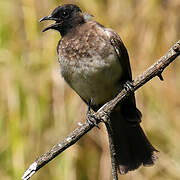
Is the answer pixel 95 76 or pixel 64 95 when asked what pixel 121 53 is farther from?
pixel 64 95

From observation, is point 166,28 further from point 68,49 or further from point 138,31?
point 68,49

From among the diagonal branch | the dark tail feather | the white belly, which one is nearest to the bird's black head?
the white belly

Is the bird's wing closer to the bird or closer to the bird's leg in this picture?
the bird

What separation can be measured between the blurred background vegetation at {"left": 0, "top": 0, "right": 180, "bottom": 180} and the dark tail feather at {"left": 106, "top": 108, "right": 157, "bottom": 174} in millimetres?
439

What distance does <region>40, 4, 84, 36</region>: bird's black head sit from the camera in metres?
4.60

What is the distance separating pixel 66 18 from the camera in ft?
15.3

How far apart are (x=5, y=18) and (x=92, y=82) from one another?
1304 millimetres

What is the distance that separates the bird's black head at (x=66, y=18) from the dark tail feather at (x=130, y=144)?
787 millimetres

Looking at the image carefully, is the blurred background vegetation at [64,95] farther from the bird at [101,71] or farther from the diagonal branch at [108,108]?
the diagonal branch at [108,108]

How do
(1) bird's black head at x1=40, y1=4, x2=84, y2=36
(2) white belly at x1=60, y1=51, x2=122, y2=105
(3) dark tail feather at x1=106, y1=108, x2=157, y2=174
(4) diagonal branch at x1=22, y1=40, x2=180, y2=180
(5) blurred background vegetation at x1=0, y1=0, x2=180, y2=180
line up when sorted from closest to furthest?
1. (4) diagonal branch at x1=22, y1=40, x2=180, y2=180
2. (2) white belly at x1=60, y1=51, x2=122, y2=105
3. (3) dark tail feather at x1=106, y1=108, x2=157, y2=174
4. (1) bird's black head at x1=40, y1=4, x2=84, y2=36
5. (5) blurred background vegetation at x1=0, y1=0, x2=180, y2=180

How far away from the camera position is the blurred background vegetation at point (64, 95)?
497cm

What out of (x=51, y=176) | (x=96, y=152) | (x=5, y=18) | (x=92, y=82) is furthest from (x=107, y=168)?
(x=5, y=18)

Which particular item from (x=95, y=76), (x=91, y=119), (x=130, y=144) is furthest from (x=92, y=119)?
(x=130, y=144)

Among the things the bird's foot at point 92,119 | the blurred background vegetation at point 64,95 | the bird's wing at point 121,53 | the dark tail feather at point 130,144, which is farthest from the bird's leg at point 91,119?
the blurred background vegetation at point 64,95
